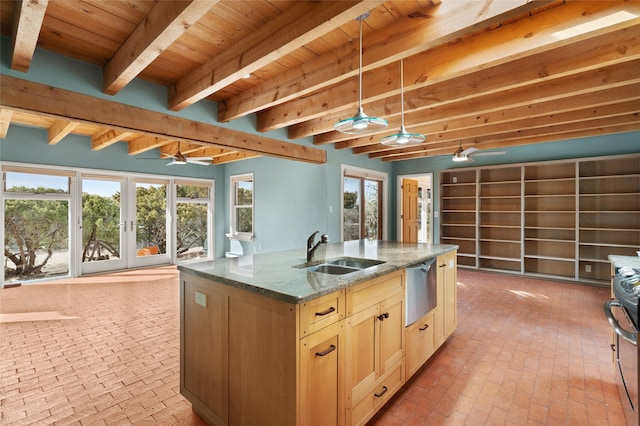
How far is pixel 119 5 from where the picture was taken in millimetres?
1886

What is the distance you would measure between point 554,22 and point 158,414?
3.69 m

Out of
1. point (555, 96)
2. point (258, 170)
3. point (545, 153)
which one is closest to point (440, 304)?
point (555, 96)

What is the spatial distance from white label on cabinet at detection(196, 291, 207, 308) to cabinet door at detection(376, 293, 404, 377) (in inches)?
42.6

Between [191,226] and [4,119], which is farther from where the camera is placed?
[191,226]

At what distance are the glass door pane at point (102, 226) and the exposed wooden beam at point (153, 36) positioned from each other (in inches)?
178

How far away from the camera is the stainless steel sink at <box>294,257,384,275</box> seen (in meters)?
2.35

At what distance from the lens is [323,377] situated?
4.99 ft

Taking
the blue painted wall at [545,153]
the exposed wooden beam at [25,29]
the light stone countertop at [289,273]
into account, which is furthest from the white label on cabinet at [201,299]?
the blue painted wall at [545,153]

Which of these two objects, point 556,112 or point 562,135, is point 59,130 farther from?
point 562,135

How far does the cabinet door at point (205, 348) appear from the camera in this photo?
1.73 metres

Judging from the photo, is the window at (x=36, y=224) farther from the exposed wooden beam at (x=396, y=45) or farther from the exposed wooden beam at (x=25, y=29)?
the exposed wooden beam at (x=396, y=45)

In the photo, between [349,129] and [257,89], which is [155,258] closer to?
[257,89]

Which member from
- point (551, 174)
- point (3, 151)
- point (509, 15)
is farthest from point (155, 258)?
point (551, 174)

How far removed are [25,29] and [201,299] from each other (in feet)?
6.31
